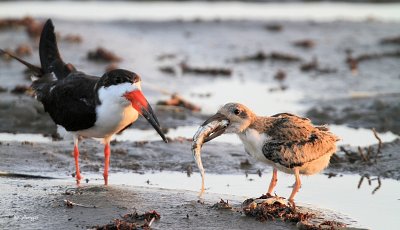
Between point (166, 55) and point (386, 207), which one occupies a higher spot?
point (166, 55)

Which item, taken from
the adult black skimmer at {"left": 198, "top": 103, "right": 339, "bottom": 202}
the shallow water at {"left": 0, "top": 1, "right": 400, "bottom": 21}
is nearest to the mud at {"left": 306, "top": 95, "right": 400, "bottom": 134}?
the adult black skimmer at {"left": 198, "top": 103, "right": 339, "bottom": 202}

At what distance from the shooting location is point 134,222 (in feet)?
25.6

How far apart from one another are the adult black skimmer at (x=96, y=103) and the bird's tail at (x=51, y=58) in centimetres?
26

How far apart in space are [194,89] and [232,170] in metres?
6.25

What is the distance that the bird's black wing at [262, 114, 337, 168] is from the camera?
8.55 metres

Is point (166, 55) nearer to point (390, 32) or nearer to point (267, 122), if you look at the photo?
point (390, 32)

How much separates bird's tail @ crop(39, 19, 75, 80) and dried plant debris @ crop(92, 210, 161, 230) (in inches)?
145

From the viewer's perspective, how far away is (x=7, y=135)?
41.5ft

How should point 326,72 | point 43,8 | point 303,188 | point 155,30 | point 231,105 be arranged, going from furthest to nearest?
point 43,8 → point 155,30 → point 326,72 → point 303,188 → point 231,105

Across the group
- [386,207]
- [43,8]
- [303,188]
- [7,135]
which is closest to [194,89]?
[7,135]

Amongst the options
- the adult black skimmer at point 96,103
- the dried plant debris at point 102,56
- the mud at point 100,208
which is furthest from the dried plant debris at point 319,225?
the dried plant debris at point 102,56

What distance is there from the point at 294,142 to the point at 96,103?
241 cm

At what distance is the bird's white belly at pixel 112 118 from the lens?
30.6ft

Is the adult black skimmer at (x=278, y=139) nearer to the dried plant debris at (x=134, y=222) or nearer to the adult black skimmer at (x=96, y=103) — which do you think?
the adult black skimmer at (x=96, y=103)
